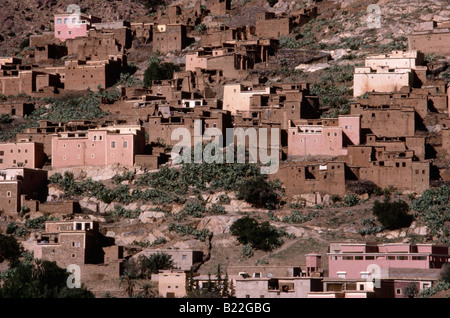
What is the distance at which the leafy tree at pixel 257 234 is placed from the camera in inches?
2133

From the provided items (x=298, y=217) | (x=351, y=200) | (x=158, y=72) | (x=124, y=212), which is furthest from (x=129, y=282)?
(x=158, y=72)

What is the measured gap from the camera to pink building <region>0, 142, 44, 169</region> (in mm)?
62500

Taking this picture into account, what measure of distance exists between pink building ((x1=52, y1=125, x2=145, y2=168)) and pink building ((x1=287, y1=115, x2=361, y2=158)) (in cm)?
676

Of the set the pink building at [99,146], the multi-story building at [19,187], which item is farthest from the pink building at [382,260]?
the multi-story building at [19,187]

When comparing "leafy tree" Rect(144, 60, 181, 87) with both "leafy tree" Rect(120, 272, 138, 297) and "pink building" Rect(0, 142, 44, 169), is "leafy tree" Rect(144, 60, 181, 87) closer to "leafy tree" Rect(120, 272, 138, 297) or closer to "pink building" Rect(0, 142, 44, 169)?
"pink building" Rect(0, 142, 44, 169)

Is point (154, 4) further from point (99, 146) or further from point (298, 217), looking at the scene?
point (298, 217)

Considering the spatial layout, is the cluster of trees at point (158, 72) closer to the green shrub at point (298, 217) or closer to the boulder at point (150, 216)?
the boulder at point (150, 216)

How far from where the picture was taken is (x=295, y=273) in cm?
5088

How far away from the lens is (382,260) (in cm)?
5175

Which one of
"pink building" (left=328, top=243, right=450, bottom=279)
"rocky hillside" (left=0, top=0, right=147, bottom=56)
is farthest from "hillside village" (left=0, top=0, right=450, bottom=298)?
"rocky hillside" (left=0, top=0, right=147, bottom=56)

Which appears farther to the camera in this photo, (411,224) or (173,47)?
(173,47)

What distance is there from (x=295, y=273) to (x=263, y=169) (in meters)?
9.56

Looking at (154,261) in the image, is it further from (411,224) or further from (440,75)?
(440,75)
